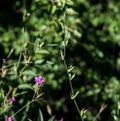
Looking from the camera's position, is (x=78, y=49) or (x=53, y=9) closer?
(x=53, y=9)

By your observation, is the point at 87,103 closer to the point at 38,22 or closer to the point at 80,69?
the point at 80,69

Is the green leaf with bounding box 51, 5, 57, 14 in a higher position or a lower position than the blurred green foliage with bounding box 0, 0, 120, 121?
higher

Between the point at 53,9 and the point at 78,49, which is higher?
the point at 53,9

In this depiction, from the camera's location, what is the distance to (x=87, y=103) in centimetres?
371

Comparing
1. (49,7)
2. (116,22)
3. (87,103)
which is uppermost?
(49,7)

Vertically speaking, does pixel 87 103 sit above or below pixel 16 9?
below

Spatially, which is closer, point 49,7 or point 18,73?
point 18,73

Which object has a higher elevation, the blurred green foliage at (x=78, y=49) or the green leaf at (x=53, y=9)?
the green leaf at (x=53, y=9)

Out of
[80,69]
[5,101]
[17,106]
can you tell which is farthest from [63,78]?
[5,101]

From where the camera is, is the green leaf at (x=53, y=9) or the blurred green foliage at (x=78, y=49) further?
the blurred green foliage at (x=78, y=49)

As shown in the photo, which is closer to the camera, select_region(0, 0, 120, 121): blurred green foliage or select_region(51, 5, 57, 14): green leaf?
select_region(51, 5, 57, 14): green leaf

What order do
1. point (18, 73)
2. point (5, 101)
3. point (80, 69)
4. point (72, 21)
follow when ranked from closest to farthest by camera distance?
point (5, 101) → point (18, 73) → point (72, 21) → point (80, 69)

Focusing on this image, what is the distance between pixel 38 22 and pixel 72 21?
0.26 m

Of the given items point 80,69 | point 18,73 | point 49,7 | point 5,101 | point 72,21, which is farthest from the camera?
point 80,69
